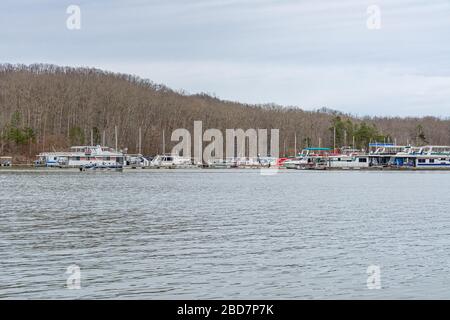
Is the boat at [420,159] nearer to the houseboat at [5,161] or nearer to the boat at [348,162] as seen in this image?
the boat at [348,162]

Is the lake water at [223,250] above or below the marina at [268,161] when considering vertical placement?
below

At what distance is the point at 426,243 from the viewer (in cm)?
3325

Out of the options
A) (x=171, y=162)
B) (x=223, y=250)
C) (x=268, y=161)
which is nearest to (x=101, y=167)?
(x=171, y=162)

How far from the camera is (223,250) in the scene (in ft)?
101

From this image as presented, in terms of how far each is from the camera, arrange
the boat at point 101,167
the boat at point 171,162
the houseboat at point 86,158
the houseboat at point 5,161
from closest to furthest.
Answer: the houseboat at point 86,158
the boat at point 101,167
the houseboat at point 5,161
the boat at point 171,162

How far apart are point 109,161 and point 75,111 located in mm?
45381

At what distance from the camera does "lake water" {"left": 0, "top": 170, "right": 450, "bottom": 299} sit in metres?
23.0

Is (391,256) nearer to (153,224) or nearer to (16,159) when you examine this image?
(153,224)

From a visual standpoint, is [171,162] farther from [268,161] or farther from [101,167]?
[268,161]

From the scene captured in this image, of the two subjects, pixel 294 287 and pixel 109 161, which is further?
pixel 109 161

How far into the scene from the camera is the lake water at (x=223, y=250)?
22984 millimetres

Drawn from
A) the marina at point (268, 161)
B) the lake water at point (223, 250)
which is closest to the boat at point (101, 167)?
the marina at point (268, 161)
